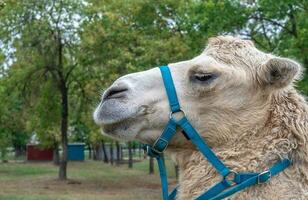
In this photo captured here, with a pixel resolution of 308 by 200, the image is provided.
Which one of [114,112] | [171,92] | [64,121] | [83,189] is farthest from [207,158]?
[64,121]

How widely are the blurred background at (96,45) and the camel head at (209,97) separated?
13.3 meters

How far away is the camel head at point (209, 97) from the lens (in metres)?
3.06

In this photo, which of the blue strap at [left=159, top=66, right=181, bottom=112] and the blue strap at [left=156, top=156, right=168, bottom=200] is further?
the blue strap at [left=156, top=156, right=168, bottom=200]

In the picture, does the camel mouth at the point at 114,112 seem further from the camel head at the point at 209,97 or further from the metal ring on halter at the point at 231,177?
the metal ring on halter at the point at 231,177

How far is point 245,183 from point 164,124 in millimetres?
502

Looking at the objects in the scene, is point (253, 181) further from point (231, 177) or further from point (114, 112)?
point (114, 112)

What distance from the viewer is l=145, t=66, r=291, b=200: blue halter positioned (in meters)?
2.91

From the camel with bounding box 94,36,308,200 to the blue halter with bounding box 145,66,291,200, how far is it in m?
0.03

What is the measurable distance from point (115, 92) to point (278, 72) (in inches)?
31.3

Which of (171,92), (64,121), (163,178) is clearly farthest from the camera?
(64,121)

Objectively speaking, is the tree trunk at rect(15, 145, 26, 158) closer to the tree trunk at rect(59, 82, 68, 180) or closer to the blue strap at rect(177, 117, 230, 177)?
the tree trunk at rect(59, 82, 68, 180)

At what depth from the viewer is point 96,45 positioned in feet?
84.9

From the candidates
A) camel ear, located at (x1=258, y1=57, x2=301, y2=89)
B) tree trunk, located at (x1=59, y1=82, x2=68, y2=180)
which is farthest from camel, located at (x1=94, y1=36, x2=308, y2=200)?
tree trunk, located at (x1=59, y1=82, x2=68, y2=180)

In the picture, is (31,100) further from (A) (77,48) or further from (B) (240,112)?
(B) (240,112)
